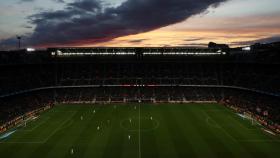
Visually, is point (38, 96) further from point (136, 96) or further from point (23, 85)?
point (136, 96)

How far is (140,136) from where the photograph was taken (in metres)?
52.2

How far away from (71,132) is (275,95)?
157 feet

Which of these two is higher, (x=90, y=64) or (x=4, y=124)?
(x=90, y=64)

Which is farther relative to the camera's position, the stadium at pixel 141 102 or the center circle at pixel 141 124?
the center circle at pixel 141 124

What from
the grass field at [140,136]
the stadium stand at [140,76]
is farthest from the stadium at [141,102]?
the stadium stand at [140,76]

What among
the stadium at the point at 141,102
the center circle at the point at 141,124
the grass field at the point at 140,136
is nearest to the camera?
the grass field at the point at 140,136

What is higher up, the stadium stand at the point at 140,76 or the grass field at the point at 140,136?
the stadium stand at the point at 140,76

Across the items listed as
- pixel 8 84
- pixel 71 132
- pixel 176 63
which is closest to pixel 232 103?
pixel 176 63

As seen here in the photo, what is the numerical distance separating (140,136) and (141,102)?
36.0 meters

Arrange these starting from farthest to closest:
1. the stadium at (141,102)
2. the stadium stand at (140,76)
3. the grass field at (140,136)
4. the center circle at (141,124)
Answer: the stadium stand at (140,76), the center circle at (141,124), the stadium at (141,102), the grass field at (140,136)

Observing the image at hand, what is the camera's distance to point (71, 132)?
55.2 meters

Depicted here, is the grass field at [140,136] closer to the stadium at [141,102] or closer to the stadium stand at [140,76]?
the stadium at [141,102]

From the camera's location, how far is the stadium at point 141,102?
47219 millimetres

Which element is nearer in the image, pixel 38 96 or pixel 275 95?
pixel 275 95
